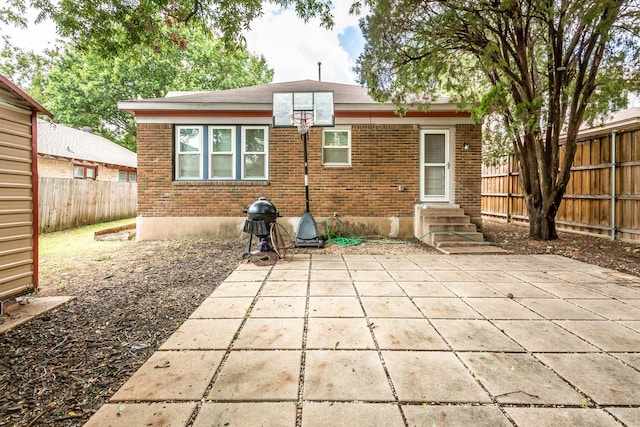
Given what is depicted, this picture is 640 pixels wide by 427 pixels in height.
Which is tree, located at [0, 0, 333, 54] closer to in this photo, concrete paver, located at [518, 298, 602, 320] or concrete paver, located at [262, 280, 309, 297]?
concrete paver, located at [262, 280, 309, 297]

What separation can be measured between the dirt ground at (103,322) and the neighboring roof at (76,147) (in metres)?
11.5

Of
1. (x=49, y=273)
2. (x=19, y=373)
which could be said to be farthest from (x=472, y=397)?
(x=49, y=273)

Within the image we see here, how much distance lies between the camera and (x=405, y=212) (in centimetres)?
841

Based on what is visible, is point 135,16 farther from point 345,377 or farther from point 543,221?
point 543,221

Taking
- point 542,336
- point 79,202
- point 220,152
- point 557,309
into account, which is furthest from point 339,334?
point 79,202

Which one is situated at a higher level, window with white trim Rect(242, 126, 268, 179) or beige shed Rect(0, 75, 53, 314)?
window with white trim Rect(242, 126, 268, 179)

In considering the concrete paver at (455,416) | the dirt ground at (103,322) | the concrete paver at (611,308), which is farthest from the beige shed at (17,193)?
the concrete paver at (611,308)

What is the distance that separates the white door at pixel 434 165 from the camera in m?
8.47

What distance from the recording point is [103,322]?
313 cm

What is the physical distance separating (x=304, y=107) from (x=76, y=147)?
15.0 metres

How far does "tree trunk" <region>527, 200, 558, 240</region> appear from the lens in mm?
7594

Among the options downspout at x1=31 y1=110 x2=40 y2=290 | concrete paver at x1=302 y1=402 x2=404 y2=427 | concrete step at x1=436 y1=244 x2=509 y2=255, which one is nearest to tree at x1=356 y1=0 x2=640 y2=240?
concrete step at x1=436 y1=244 x2=509 y2=255

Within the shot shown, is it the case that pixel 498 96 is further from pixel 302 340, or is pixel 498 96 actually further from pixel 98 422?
pixel 98 422

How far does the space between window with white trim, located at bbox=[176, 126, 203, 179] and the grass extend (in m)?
2.40
